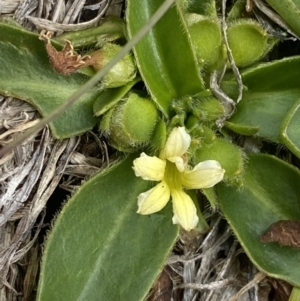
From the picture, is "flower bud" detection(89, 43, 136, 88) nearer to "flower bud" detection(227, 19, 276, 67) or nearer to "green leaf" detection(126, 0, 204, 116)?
"green leaf" detection(126, 0, 204, 116)

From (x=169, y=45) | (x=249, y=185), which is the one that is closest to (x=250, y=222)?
(x=249, y=185)

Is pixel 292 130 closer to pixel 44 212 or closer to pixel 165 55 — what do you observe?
pixel 165 55

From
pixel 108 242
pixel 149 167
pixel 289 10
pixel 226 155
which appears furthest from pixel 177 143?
pixel 289 10

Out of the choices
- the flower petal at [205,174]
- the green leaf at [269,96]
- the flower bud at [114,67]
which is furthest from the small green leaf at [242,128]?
the flower bud at [114,67]

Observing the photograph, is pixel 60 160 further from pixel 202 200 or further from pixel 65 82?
pixel 202 200

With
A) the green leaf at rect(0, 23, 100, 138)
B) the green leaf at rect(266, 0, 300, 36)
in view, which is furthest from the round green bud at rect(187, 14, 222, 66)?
the green leaf at rect(0, 23, 100, 138)
